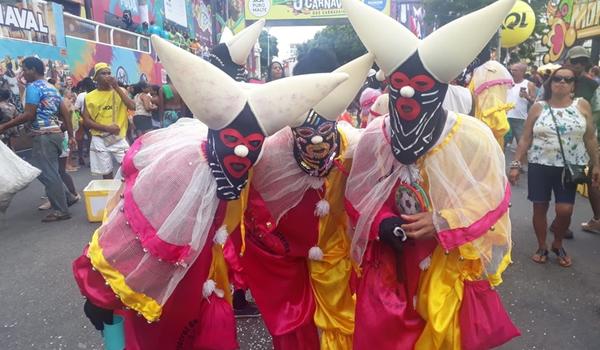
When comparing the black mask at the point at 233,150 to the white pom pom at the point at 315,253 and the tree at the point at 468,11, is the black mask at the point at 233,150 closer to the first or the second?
the white pom pom at the point at 315,253

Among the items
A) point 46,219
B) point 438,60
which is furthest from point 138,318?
point 46,219

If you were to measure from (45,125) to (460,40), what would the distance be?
187 inches

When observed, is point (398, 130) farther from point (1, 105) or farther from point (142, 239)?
point (1, 105)

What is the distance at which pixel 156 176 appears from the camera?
1.66 m

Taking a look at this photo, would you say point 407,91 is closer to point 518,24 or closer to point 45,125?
point 45,125

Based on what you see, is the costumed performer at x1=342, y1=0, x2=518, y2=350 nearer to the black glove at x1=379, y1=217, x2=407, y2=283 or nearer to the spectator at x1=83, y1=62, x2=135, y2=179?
the black glove at x1=379, y1=217, x2=407, y2=283

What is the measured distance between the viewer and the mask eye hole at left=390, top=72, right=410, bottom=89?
1637 millimetres

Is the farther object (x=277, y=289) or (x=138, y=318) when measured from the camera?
(x=277, y=289)

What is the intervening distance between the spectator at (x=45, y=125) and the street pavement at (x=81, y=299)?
0.36 meters

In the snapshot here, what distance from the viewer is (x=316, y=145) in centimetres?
195

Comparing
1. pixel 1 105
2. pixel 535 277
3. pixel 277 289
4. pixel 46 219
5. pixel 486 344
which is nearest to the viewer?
pixel 486 344

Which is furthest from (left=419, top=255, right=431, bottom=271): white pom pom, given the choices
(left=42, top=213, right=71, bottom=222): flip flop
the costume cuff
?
(left=42, top=213, right=71, bottom=222): flip flop

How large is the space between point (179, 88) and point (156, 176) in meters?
0.33

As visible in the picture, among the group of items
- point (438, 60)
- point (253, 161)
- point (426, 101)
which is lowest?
point (253, 161)
